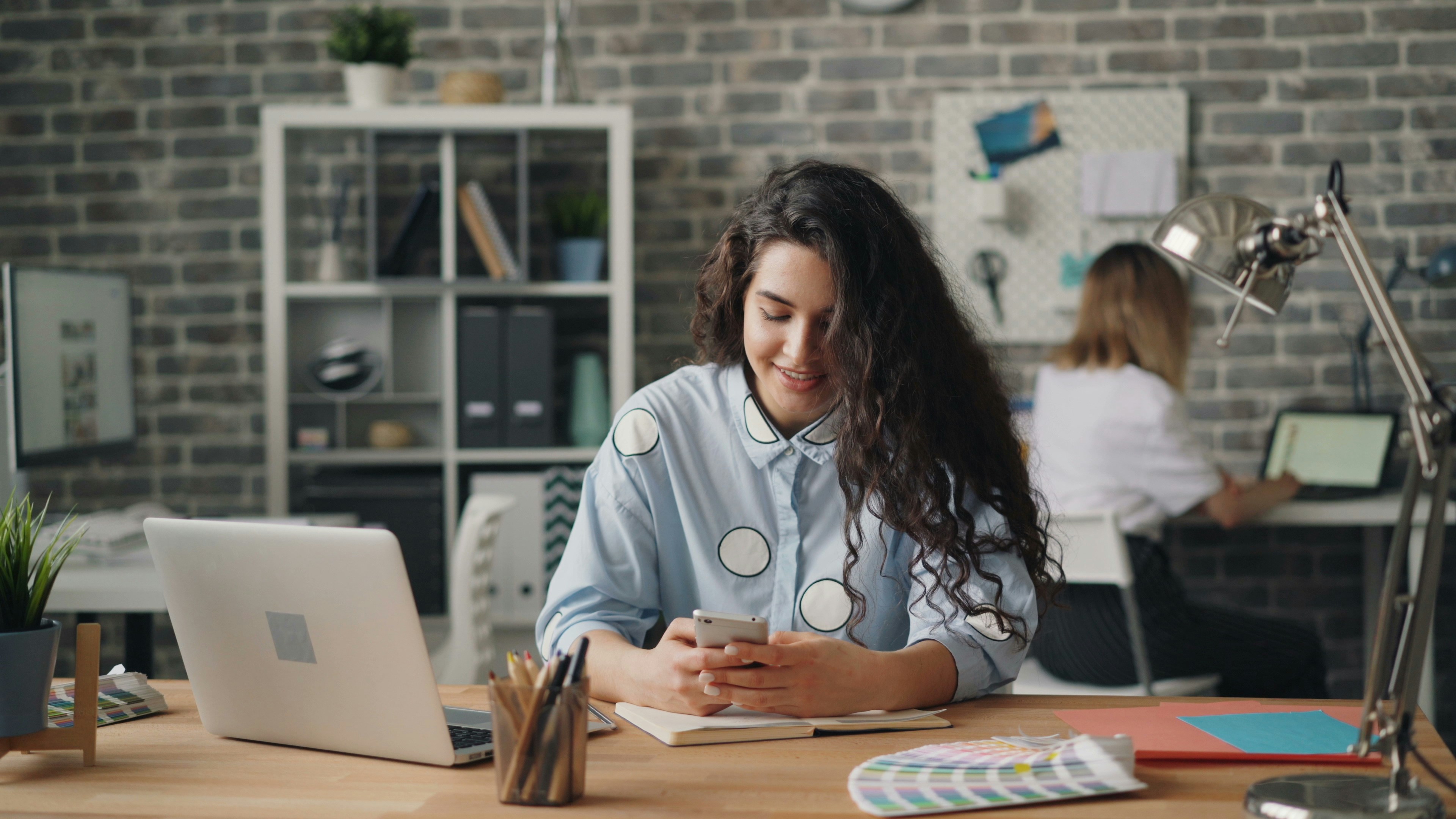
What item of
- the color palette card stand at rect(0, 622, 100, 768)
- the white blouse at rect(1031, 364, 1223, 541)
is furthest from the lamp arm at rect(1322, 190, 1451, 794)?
the white blouse at rect(1031, 364, 1223, 541)

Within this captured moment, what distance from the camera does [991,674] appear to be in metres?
1.31

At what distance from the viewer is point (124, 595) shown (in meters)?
2.14

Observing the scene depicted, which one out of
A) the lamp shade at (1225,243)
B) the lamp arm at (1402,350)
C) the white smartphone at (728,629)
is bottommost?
the white smartphone at (728,629)

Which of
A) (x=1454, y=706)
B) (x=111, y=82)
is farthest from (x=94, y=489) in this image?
(x=1454, y=706)

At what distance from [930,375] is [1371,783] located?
25.3 inches

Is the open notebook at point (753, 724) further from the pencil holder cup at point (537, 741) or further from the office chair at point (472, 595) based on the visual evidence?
the office chair at point (472, 595)

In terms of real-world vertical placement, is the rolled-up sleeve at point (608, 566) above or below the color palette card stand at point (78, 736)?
above

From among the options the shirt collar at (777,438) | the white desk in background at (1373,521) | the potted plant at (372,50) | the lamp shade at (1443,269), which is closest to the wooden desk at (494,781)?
the shirt collar at (777,438)

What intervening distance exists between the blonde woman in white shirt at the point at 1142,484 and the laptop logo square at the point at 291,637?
1.73 meters

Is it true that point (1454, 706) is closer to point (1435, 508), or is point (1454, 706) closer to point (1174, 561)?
point (1174, 561)

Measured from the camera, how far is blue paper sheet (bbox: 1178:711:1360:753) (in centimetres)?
106

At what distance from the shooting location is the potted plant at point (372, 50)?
304cm

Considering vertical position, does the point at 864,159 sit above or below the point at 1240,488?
above

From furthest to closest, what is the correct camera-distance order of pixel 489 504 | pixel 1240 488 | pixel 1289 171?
pixel 1289 171 → pixel 1240 488 → pixel 489 504
